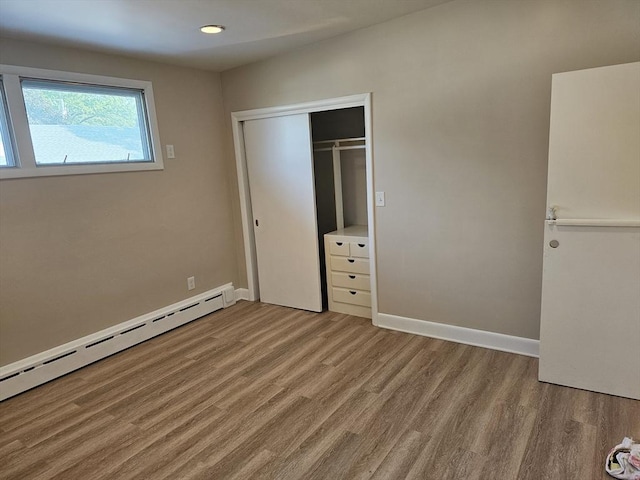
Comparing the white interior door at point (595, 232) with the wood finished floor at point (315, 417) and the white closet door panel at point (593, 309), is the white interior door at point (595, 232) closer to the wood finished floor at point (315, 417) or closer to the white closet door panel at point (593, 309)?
the white closet door panel at point (593, 309)

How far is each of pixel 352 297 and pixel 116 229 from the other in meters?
2.14

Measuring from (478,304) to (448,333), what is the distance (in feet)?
1.15

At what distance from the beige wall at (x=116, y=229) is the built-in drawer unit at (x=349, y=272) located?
1175mm

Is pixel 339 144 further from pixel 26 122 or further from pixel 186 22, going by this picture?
pixel 26 122

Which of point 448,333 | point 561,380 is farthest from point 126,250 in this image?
point 561,380

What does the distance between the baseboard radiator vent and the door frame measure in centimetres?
40

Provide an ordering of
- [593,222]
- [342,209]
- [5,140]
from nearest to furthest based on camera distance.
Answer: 1. [593,222]
2. [5,140]
3. [342,209]

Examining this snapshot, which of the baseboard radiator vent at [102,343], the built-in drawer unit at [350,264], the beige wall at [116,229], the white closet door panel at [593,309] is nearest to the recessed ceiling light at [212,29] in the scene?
the beige wall at [116,229]

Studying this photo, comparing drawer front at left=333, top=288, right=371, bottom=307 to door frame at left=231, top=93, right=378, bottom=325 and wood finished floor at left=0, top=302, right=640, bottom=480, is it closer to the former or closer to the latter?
door frame at left=231, top=93, right=378, bottom=325

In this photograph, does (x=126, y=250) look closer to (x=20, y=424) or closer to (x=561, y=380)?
(x=20, y=424)

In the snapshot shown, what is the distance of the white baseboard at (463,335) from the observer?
2842mm

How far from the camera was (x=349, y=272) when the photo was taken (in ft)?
12.4

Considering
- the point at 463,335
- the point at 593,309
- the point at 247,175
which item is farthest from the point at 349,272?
the point at 593,309

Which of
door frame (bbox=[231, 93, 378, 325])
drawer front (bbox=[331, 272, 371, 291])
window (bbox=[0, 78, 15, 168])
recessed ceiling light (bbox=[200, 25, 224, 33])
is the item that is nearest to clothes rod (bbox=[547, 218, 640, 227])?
door frame (bbox=[231, 93, 378, 325])
